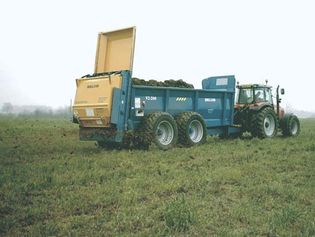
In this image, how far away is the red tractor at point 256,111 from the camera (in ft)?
51.8

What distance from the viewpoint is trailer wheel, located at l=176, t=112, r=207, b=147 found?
1297cm

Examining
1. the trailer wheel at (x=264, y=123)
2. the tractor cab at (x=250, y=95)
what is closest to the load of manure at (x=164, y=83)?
the tractor cab at (x=250, y=95)

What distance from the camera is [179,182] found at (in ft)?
23.5

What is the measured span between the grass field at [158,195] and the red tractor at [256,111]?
5.35m

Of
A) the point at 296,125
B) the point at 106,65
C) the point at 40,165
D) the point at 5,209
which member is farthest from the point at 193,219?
the point at 296,125

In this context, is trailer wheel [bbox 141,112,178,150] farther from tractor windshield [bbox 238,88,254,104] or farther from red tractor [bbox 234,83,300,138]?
tractor windshield [bbox 238,88,254,104]

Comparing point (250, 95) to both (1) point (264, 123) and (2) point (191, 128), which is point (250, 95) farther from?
(2) point (191, 128)

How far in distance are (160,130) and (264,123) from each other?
5322 millimetres

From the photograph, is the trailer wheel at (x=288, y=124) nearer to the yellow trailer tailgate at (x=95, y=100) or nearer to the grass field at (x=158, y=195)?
the grass field at (x=158, y=195)

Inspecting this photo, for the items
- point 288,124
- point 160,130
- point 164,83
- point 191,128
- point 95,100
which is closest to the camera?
point 95,100

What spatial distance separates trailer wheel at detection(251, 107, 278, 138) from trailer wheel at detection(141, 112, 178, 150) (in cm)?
444

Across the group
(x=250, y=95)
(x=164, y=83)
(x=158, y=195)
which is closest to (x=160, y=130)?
(x=164, y=83)

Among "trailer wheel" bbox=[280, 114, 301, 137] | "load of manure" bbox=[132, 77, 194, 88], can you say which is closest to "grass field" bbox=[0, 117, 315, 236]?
"load of manure" bbox=[132, 77, 194, 88]

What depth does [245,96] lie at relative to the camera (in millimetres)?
16234
